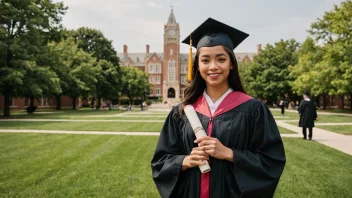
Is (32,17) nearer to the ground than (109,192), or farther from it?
farther from it

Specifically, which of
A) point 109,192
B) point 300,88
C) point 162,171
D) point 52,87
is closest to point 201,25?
point 162,171

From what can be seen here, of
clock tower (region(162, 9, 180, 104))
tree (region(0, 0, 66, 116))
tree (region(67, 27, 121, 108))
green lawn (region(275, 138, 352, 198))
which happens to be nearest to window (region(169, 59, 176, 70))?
clock tower (region(162, 9, 180, 104))

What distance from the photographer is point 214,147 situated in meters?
1.92

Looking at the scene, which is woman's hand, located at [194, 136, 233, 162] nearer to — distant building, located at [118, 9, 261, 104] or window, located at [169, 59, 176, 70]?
distant building, located at [118, 9, 261, 104]

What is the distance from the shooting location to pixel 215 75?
2186 millimetres

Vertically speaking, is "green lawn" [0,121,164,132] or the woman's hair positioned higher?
the woman's hair

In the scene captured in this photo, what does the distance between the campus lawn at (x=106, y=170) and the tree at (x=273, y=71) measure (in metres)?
34.2

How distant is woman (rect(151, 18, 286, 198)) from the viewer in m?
1.99

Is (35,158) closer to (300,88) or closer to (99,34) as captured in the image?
(300,88)

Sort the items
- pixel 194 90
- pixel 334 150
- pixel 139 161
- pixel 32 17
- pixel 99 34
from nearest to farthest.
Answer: pixel 194 90, pixel 139 161, pixel 334 150, pixel 32 17, pixel 99 34

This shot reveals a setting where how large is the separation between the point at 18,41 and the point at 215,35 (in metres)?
21.9

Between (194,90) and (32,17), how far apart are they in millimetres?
23432

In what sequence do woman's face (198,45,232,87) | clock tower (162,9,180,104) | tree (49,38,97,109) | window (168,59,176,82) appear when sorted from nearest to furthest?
woman's face (198,45,232,87) < tree (49,38,97,109) < clock tower (162,9,180,104) < window (168,59,176,82)

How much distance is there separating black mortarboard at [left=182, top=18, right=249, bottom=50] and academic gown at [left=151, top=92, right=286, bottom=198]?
0.44 meters
